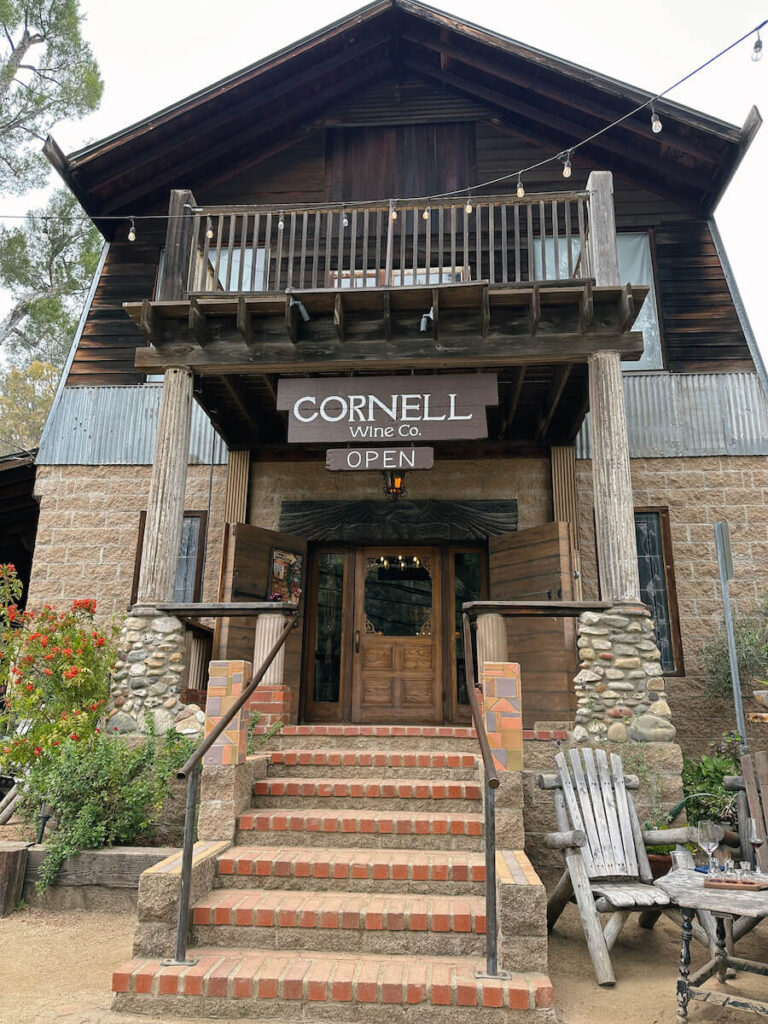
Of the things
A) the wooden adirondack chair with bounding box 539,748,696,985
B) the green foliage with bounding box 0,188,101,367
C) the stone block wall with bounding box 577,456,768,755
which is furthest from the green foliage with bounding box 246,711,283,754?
the green foliage with bounding box 0,188,101,367

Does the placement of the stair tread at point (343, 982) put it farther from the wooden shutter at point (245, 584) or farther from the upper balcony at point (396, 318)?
the upper balcony at point (396, 318)

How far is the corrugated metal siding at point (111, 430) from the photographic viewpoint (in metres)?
9.25

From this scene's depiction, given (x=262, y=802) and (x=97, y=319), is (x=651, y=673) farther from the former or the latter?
(x=97, y=319)

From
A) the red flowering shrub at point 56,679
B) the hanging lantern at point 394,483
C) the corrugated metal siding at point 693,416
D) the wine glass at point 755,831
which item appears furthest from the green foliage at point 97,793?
the corrugated metal siding at point 693,416

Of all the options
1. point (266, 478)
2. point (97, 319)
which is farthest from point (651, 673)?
point (97, 319)

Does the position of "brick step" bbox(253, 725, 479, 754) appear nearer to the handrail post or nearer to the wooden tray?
the handrail post

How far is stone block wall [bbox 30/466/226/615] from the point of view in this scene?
8875mm

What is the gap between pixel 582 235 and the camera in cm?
718

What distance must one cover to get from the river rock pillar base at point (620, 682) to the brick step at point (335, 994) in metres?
2.61

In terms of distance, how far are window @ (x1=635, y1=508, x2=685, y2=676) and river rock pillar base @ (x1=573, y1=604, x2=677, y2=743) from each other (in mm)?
2270

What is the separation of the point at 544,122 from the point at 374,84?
7.89 ft

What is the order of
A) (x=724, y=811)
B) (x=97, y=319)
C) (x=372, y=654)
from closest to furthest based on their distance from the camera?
(x=724, y=811) → (x=372, y=654) → (x=97, y=319)

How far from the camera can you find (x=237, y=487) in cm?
898

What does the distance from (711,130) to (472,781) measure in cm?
784
